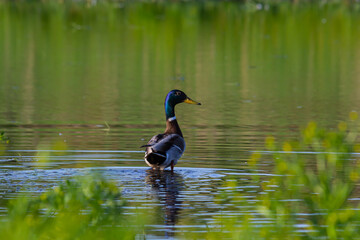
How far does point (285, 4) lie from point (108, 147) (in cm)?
2578

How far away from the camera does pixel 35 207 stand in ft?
16.5

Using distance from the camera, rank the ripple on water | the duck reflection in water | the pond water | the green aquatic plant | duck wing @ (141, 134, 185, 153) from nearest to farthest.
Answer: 1. the green aquatic plant
2. the duck reflection in water
3. the ripple on water
4. the pond water
5. duck wing @ (141, 134, 185, 153)

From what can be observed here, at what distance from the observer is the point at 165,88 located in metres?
19.3

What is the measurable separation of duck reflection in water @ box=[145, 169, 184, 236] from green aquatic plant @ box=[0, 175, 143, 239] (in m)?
2.22

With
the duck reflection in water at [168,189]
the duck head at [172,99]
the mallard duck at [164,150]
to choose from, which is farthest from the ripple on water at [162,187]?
the duck head at [172,99]

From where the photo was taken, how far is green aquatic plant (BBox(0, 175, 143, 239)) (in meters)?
4.70

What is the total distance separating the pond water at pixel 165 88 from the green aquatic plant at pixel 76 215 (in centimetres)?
24

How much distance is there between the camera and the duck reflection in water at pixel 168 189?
26.1 feet

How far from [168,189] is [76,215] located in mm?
4565

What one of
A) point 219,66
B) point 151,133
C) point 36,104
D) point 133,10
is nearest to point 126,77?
point 219,66

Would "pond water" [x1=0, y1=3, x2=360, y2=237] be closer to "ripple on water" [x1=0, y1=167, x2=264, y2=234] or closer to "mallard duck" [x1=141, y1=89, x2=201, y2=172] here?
"ripple on water" [x1=0, y1=167, x2=264, y2=234]

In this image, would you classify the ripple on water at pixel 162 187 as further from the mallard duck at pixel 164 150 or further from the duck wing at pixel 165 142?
the duck wing at pixel 165 142

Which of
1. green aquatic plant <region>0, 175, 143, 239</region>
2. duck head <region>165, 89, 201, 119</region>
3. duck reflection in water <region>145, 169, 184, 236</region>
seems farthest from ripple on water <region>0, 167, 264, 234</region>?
green aquatic plant <region>0, 175, 143, 239</region>

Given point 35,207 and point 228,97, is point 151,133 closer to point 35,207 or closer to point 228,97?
point 228,97
